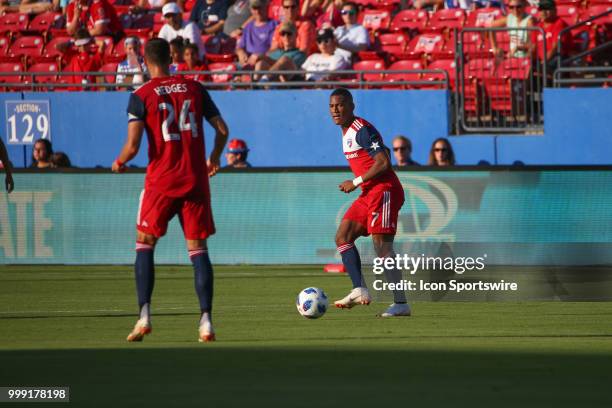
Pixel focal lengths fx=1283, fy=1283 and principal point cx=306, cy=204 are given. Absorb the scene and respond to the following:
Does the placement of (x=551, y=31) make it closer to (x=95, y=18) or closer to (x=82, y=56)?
(x=82, y=56)

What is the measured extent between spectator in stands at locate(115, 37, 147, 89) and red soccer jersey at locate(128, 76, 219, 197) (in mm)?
12241

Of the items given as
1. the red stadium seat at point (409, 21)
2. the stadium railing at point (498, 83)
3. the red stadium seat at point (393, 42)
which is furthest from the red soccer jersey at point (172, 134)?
the red stadium seat at point (409, 21)

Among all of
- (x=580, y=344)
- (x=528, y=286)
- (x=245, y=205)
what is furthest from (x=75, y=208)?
(x=580, y=344)

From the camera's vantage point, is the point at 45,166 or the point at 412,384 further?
the point at 45,166

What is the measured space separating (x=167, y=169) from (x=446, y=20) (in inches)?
523

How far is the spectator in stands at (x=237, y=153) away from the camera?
20375 millimetres

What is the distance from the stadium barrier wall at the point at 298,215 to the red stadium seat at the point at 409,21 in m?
4.82

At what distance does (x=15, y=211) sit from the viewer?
1973 cm

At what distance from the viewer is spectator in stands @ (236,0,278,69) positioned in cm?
2297

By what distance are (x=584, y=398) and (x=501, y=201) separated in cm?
1121

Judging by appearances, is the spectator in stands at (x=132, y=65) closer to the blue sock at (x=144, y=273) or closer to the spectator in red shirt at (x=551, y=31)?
the spectator in red shirt at (x=551, y=31)

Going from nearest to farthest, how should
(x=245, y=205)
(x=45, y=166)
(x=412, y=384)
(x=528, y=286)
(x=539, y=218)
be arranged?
(x=412, y=384), (x=528, y=286), (x=539, y=218), (x=245, y=205), (x=45, y=166)

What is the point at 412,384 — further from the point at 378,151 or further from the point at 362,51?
the point at 362,51

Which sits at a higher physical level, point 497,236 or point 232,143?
point 232,143
